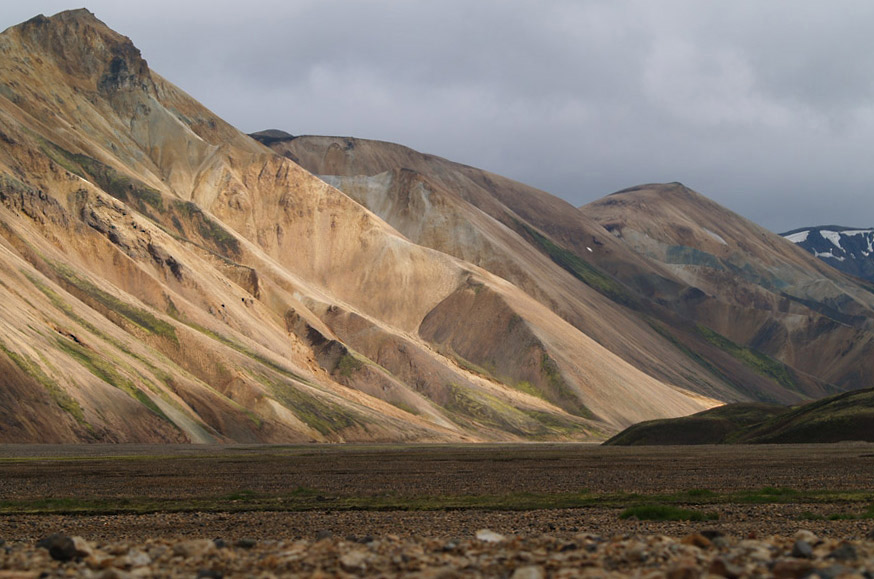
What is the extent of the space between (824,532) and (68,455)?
2222 inches

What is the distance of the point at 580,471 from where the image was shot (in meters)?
45.5

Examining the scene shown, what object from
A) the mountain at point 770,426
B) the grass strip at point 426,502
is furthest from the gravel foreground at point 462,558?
the mountain at point 770,426

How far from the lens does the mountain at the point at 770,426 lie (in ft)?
255

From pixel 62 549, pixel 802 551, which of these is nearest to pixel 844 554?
pixel 802 551

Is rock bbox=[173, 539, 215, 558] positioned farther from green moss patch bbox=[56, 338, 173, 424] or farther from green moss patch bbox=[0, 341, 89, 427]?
green moss patch bbox=[56, 338, 173, 424]

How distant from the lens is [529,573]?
10.5 m

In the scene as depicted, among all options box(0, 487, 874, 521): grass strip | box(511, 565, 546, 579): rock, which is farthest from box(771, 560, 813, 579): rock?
box(0, 487, 874, 521): grass strip

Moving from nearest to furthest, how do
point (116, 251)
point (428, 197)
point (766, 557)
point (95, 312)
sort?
point (766, 557)
point (95, 312)
point (116, 251)
point (428, 197)

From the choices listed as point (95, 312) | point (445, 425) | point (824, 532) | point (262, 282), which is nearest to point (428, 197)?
point (262, 282)

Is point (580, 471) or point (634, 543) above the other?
point (634, 543)

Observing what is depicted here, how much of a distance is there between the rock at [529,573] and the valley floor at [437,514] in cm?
7

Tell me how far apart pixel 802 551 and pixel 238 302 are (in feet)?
397

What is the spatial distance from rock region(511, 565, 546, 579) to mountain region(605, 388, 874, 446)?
72304 millimetres

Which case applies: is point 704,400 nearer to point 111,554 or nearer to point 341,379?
point 341,379
